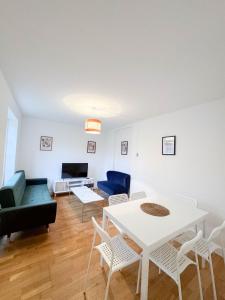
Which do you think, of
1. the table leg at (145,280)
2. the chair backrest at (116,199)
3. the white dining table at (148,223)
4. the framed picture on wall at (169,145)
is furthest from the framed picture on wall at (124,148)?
the table leg at (145,280)

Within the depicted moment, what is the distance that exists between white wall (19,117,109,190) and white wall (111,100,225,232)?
7.11 feet

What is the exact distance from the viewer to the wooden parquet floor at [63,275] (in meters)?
1.39

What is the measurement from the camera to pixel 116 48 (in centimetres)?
122

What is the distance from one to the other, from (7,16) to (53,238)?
108 inches

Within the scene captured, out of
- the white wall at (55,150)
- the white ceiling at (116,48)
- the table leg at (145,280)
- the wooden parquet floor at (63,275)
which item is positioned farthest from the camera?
the white wall at (55,150)

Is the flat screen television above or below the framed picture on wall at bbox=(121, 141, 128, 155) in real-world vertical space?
below

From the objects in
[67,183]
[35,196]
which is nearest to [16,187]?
[35,196]

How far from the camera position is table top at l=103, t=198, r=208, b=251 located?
3.98 ft

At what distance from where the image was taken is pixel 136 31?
103 cm

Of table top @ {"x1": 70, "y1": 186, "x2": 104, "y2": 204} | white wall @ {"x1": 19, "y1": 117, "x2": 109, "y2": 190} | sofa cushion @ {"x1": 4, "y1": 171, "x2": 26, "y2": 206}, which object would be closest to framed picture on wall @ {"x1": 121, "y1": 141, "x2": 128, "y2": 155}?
white wall @ {"x1": 19, "y1": 117, "x2": 109, "y2": 190}

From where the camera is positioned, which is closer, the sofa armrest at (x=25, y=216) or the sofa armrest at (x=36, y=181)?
the sofa armrest at (x=25, y=216)

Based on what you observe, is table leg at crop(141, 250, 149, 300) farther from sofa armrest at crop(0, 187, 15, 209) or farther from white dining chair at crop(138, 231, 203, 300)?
sofa armrest at crop(0, 187, 15, 209)

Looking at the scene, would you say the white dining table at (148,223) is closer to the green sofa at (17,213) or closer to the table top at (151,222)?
the table top at (151,222)

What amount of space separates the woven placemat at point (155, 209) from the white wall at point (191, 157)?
36.8 inches
